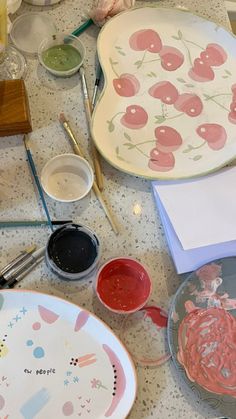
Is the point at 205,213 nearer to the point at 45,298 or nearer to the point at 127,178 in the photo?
the point at 127,178

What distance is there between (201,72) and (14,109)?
1.17ft

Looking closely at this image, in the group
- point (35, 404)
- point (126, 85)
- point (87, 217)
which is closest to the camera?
point (35, 404)

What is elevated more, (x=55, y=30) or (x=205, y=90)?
(x=55, y=30)

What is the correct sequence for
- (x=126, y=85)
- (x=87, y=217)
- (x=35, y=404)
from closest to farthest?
(x=35, y=404), (x=87, y=217), (x=126, y=85)

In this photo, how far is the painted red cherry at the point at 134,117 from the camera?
947mm

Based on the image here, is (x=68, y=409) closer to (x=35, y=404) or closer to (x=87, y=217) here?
(x=35, y=404)

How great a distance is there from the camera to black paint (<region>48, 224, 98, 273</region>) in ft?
2.69

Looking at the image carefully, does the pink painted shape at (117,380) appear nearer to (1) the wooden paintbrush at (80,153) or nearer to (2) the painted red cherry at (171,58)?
(1) the wooden paintbrush at (80,153)

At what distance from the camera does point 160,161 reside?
3.03ft

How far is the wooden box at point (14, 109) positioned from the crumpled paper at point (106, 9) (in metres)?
0.21

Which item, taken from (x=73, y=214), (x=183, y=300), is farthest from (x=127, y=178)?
(x=183, y=300)

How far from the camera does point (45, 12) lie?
40.5 inches

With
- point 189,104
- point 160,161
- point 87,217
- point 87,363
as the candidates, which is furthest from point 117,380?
point 189,104

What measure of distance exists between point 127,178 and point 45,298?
0.25 meters
